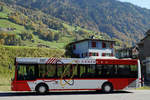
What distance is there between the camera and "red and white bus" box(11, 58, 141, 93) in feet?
58.8

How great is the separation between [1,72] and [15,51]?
868 cm

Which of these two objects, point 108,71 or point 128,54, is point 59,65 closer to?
point 108,71

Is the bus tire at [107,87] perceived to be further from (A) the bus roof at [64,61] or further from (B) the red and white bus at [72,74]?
(A) the bus roof at [64,61]

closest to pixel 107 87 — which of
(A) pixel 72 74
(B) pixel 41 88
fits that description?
(A) pixel 72 74

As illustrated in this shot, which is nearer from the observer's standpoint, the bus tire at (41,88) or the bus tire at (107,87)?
the bus tire at (41,88)

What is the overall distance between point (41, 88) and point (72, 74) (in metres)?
2.81

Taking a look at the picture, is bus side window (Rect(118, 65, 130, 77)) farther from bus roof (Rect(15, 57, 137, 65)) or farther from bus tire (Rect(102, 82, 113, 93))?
bus tire (Rect(102, 82, 113, 93))

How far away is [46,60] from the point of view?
1841cm

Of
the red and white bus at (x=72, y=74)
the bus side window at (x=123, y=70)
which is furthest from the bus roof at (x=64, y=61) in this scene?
the bus side window at (x=123, y=70)

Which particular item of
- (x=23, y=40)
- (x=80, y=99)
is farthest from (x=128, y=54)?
(x=23, y=40)

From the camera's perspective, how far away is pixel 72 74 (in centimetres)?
1870

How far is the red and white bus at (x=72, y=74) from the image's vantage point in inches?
706

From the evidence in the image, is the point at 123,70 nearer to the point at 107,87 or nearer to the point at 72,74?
the point at 107,87

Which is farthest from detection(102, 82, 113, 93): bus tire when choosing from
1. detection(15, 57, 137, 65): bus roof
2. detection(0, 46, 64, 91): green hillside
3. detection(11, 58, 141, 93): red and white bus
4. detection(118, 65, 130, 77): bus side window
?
detection(0, 46, 64, 91): green hillside
